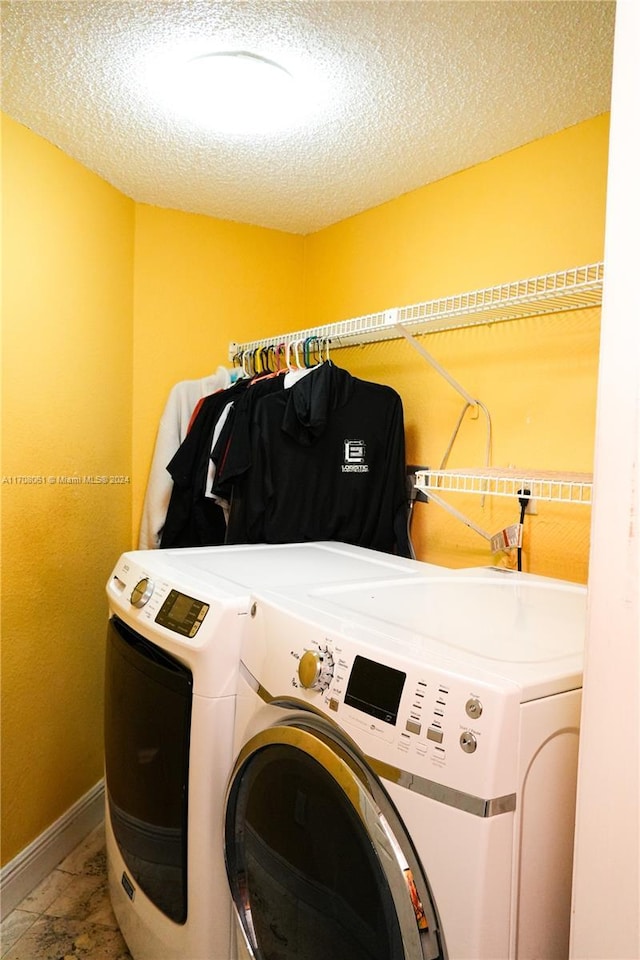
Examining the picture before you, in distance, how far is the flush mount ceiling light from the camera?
160 cm

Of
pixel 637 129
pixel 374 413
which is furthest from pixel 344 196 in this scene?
pixel 637 129

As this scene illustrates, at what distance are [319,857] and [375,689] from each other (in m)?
0.32

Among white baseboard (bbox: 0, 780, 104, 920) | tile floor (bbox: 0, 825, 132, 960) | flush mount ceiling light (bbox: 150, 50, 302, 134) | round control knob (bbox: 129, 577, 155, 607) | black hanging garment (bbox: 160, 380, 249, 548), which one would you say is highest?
flush mount ceiling light (bbox: 150, 50, 302, 134)

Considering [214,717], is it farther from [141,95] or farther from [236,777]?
[141,95]

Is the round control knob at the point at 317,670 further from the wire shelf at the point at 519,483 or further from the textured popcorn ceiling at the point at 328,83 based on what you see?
the textured popcorn ceiling at the point at 328,83

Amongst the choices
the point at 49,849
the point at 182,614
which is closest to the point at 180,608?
the point at 182,614

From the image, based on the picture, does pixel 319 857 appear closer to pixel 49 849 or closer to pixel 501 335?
pixel 49 849

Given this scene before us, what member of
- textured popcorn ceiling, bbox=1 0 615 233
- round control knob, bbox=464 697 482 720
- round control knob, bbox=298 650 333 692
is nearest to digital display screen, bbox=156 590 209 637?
round control knob, bbox=298 650 333 692

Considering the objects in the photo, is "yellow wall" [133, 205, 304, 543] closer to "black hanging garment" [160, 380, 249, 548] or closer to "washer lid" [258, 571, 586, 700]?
"black hanging garment" [160, 380, 249, 548]

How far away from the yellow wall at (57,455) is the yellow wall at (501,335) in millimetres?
984

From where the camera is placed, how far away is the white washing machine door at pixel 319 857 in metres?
0.91

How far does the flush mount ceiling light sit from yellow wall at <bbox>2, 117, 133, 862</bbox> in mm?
549

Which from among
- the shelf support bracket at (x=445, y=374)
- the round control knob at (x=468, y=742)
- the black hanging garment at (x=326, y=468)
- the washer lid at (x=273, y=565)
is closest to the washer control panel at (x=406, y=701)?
the round control knob at (x=468, y=742)

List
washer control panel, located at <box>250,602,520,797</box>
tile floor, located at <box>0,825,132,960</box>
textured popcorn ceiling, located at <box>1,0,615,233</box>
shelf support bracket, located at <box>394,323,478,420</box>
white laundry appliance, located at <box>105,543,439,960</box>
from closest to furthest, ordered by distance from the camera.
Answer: washer control panel, located at <box>250,602,520,797</box>
white laundry appliance, located at <box>105,543,439,960</box>
textured popcorn ceiling, located at <box>1,0,615,233</box>
tile floor, located at <box>0,825,132,960</box>
shelf support bracket, located at <box>394,323,478,420</box>
